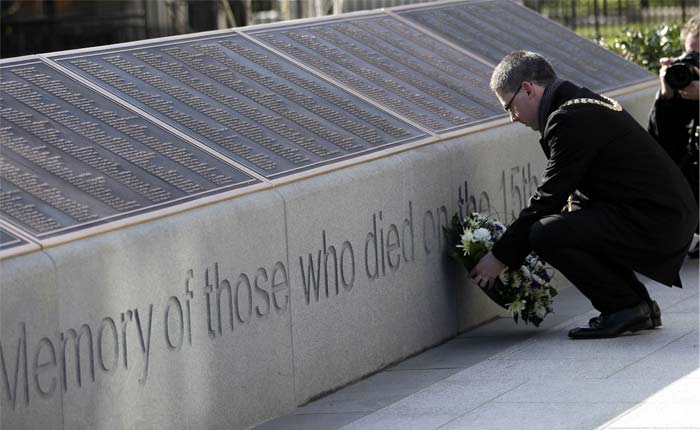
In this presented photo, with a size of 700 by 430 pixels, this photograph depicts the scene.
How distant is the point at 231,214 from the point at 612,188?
6.86 feet

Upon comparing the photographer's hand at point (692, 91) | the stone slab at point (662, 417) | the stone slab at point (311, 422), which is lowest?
the stone slab at point (311, 422)

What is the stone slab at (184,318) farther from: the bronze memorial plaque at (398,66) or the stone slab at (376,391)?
the bronze memorial plaque at (398,66)

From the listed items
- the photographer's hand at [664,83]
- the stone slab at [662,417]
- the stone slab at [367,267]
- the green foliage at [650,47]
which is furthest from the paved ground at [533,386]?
the green foliage at [650,47]

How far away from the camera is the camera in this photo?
804cm

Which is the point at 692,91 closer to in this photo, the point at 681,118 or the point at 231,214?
the point at 681,118

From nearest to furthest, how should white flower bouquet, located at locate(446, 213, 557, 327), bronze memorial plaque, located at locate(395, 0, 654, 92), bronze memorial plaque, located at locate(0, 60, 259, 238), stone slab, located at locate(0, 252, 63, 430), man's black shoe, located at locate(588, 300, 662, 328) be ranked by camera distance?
stone slab, located at locate(0, 252, 63, 430), bronze memorial plaque, located at locate(0, 60, 259, 238), man's black shoe, located at locate(588, 300, 662, 328), white flower bouquet, located at locate(446, 213, 557, 327), bronze memorial plaque, located at locate(395, 0, 654, 92)

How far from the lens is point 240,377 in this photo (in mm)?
5340

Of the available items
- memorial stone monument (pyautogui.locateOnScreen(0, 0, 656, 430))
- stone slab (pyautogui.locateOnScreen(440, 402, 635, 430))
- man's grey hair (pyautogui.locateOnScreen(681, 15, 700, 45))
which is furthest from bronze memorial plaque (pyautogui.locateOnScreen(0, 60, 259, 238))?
man's grey hair (pyautogui.locateOnScreen(681, 15, 700, 45))

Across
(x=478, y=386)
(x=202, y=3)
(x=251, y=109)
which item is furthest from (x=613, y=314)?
(x=202, y=3)

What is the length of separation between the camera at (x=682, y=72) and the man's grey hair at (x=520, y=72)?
194cm

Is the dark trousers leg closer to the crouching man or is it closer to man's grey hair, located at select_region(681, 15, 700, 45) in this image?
the crouching man

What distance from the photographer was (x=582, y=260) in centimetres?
634

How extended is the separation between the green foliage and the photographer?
112 inches

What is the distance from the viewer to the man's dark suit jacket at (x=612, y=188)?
6250mm
